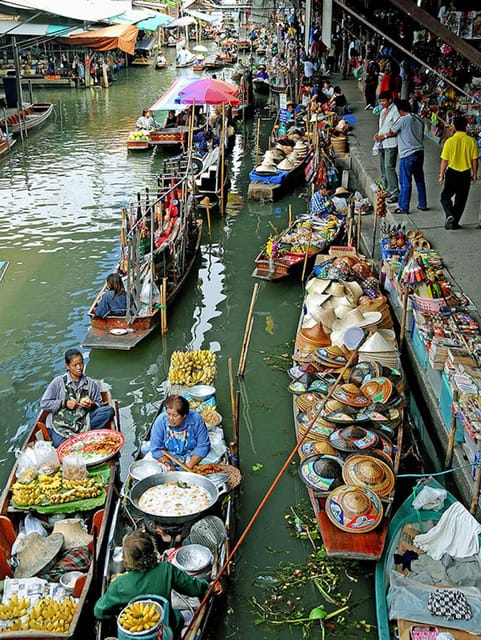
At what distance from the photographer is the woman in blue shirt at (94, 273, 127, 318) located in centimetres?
891

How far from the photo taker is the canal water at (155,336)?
5.93 metres

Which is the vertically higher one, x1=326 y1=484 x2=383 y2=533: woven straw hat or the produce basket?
the produce basket

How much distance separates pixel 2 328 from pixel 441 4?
33.7 ft

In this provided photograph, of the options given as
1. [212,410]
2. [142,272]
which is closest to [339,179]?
[142,272]

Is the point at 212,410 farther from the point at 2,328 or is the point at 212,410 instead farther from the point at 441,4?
the point at 441,4

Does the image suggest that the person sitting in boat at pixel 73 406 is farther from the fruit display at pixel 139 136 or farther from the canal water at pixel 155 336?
the fruit display at pixel 139 136

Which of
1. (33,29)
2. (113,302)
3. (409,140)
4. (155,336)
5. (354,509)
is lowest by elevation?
(155,336)

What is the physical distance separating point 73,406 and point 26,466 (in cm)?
79

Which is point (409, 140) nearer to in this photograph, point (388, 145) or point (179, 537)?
point (388, 145)

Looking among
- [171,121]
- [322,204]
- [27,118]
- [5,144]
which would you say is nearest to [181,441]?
[322,204]

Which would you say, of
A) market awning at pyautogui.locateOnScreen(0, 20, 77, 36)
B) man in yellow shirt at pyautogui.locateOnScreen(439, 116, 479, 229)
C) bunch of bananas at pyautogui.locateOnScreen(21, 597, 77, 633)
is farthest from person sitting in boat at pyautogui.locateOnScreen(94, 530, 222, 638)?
market awning at pyautogui.locateOnScreen(0, 20, 77, 36)

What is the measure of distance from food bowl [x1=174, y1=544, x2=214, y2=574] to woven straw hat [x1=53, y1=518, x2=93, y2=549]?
2.50 ft

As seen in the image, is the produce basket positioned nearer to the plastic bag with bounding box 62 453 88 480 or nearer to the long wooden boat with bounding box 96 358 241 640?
the long wooden boat with bounding box 96 358 241 640

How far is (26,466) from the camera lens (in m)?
5.73
